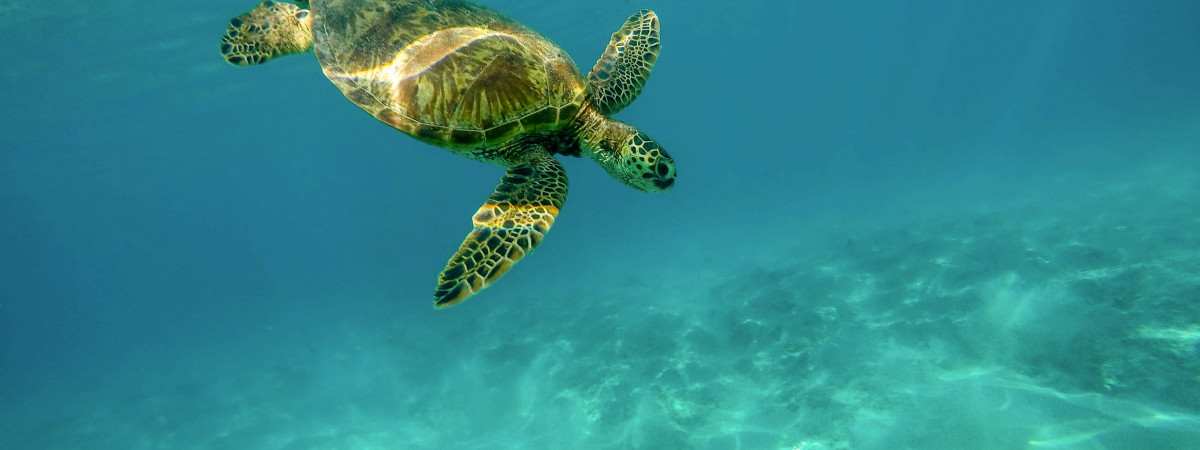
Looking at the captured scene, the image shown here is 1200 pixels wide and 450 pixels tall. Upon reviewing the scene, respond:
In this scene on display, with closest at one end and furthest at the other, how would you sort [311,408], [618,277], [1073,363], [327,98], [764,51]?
[1073,363] → [311,408] → [618,277] → [327,98] → [764,51]

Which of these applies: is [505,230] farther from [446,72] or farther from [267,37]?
[267,37]

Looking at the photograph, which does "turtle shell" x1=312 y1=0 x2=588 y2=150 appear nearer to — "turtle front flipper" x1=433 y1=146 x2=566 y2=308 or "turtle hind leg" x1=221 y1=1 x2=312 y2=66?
"turtle front flipper" x1=433 y1=146 x2=566 y2=308

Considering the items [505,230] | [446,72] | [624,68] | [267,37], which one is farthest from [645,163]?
[267,37]

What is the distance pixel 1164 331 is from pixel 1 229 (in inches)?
3034

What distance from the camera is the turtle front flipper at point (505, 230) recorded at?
371 centimetres

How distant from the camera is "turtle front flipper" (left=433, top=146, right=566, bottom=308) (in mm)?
3713

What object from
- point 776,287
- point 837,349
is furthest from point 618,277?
point 837,349

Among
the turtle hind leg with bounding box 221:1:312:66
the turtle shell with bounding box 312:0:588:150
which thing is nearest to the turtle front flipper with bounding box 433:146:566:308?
the turtle shell with bounding box 312:0:588:150

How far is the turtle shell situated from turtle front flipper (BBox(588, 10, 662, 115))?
1.72ft

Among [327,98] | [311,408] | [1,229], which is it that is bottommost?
[311,408]

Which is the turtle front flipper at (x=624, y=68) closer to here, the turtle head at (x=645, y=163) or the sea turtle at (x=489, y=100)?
the sea turtle at (x=489, y=100)

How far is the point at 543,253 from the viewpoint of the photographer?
27250 mm

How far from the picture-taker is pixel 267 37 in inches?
239

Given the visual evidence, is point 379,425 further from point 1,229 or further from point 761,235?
point 1,229
